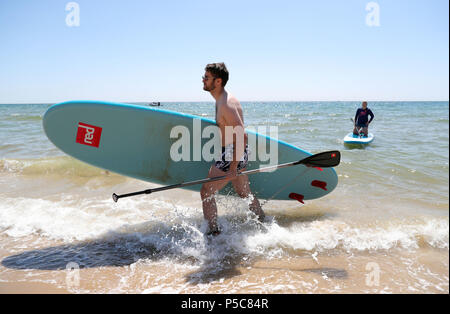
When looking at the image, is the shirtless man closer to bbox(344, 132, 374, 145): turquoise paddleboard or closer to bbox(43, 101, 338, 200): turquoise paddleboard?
bbox(43, 101, 338, 200): turquoise paddleboard

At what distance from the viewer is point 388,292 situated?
2025mm

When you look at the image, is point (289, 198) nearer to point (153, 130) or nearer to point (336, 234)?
point (336, 234)

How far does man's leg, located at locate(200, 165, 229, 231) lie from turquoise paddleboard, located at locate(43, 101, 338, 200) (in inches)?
26.0

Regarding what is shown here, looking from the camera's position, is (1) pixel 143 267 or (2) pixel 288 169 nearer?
(1) pixel 143 267

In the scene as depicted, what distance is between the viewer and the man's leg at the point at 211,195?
2725mm

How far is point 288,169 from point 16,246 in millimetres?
2921

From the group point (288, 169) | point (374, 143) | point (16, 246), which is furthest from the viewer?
point (374, 143)

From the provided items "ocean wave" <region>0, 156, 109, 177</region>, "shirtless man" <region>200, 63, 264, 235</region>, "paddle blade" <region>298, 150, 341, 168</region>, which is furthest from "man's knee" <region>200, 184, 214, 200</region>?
"ocean wave" <region>0, 156, 109, 177</region>

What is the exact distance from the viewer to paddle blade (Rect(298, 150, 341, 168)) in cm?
297

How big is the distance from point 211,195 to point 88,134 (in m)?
1.54

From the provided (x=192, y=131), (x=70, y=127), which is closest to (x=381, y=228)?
(x=192, y=131)

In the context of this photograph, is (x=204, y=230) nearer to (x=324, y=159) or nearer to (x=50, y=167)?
(x=324, y=159)

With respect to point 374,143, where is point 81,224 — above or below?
below

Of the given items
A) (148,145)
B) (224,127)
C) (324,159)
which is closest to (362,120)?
(324,159)
